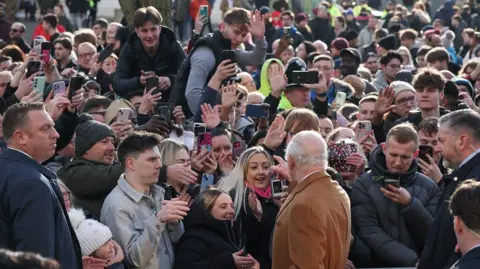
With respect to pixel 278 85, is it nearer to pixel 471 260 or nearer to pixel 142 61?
pixel 142 61

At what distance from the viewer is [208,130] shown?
29.1ft

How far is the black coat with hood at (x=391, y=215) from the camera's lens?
7.83 m

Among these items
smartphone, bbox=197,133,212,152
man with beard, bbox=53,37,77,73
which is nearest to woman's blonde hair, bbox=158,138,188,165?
smartphone, bbox=197,133,212,152

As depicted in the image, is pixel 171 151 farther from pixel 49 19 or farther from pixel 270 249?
pixel 49 19

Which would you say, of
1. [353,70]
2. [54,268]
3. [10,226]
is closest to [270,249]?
[10,226]

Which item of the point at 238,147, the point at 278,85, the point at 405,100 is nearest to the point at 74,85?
the point at 238,147

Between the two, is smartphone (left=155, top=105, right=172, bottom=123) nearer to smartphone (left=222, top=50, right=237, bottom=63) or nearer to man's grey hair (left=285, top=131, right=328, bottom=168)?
smartphone (left=222, top=50, right=237, bottom=63)

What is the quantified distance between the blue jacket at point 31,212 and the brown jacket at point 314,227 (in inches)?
51.7

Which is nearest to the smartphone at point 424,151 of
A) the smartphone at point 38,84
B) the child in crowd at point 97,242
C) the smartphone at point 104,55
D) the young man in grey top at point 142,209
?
the young man in grey top at point 142,209

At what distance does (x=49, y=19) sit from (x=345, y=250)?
40.8 ft

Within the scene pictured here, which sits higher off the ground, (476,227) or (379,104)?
(476,227)

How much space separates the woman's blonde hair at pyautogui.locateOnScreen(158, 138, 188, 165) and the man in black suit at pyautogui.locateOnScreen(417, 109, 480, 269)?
1.98m

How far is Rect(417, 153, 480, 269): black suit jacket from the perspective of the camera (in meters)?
6.75

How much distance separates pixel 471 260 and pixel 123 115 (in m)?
4.18
